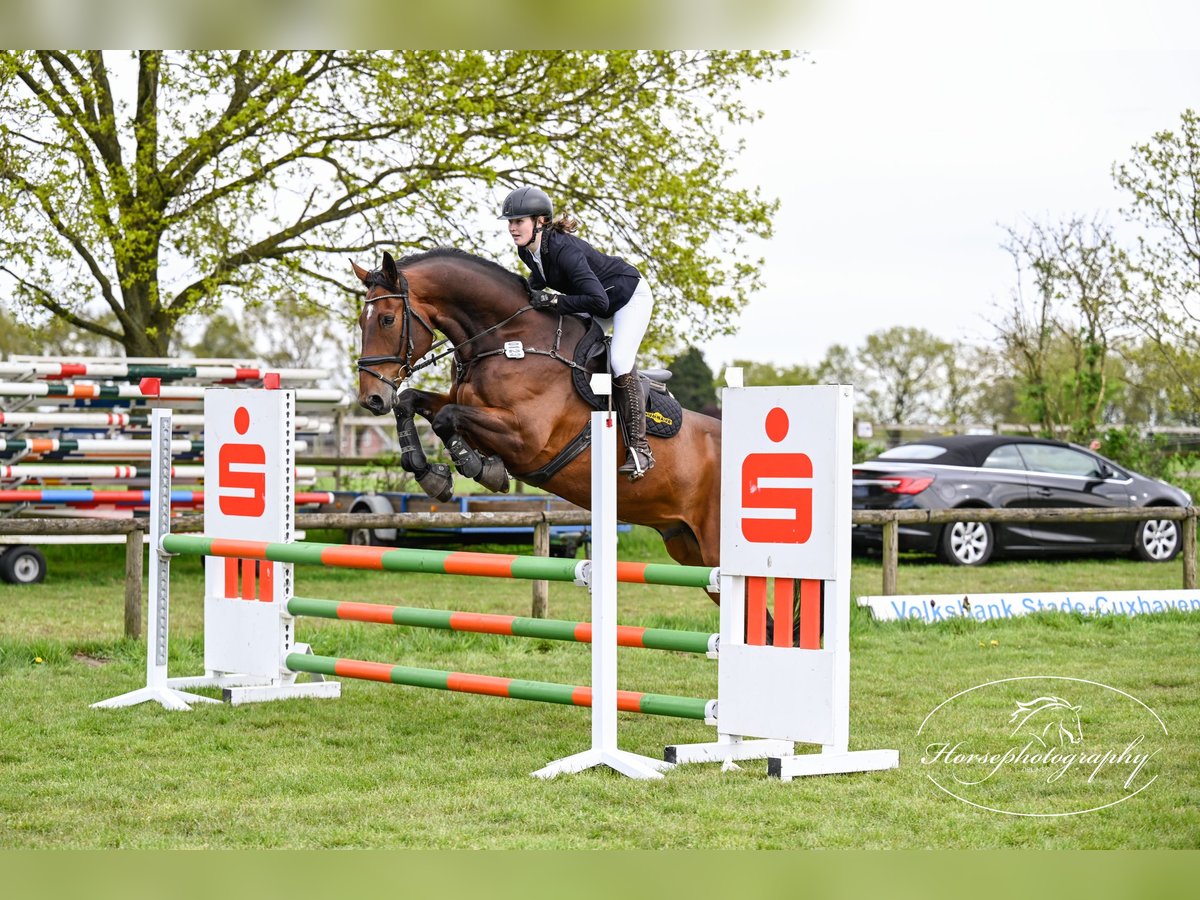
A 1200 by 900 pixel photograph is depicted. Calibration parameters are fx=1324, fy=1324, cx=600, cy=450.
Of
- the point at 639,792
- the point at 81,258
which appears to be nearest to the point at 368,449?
the point at 81,258

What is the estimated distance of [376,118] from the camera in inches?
473

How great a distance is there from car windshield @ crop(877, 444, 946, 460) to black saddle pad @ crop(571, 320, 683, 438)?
6905mm

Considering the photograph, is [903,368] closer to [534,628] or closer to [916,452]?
[916,452]

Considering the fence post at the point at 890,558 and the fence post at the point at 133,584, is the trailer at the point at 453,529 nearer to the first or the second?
the fence post at the point at 890,558

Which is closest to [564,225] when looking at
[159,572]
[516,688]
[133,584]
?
[516,688]

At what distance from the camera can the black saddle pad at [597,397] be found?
5312 millimetres

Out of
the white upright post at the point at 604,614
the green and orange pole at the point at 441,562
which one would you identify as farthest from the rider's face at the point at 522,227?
the green and orange pole at the point at 441,562

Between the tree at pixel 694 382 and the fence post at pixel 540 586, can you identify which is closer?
the fence post at pixel 540 586

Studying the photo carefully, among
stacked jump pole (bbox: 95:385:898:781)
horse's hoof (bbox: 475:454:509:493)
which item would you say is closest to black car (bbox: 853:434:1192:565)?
horse's hoof (bbox: 475:454:509:493)

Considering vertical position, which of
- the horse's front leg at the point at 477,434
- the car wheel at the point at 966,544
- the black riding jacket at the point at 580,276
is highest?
the black riding jacket at the point at 580,276

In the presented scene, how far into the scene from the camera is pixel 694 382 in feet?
125

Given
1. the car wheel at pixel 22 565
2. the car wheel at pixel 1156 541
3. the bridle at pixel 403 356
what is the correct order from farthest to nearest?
the car wheel at pixel 1156 541 < the car wheel at pixel 22 565 < the bridle at pixel 403 356

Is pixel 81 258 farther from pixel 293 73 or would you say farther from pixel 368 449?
pixel 368 449

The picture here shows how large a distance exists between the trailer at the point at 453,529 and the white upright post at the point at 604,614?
7232 mm
